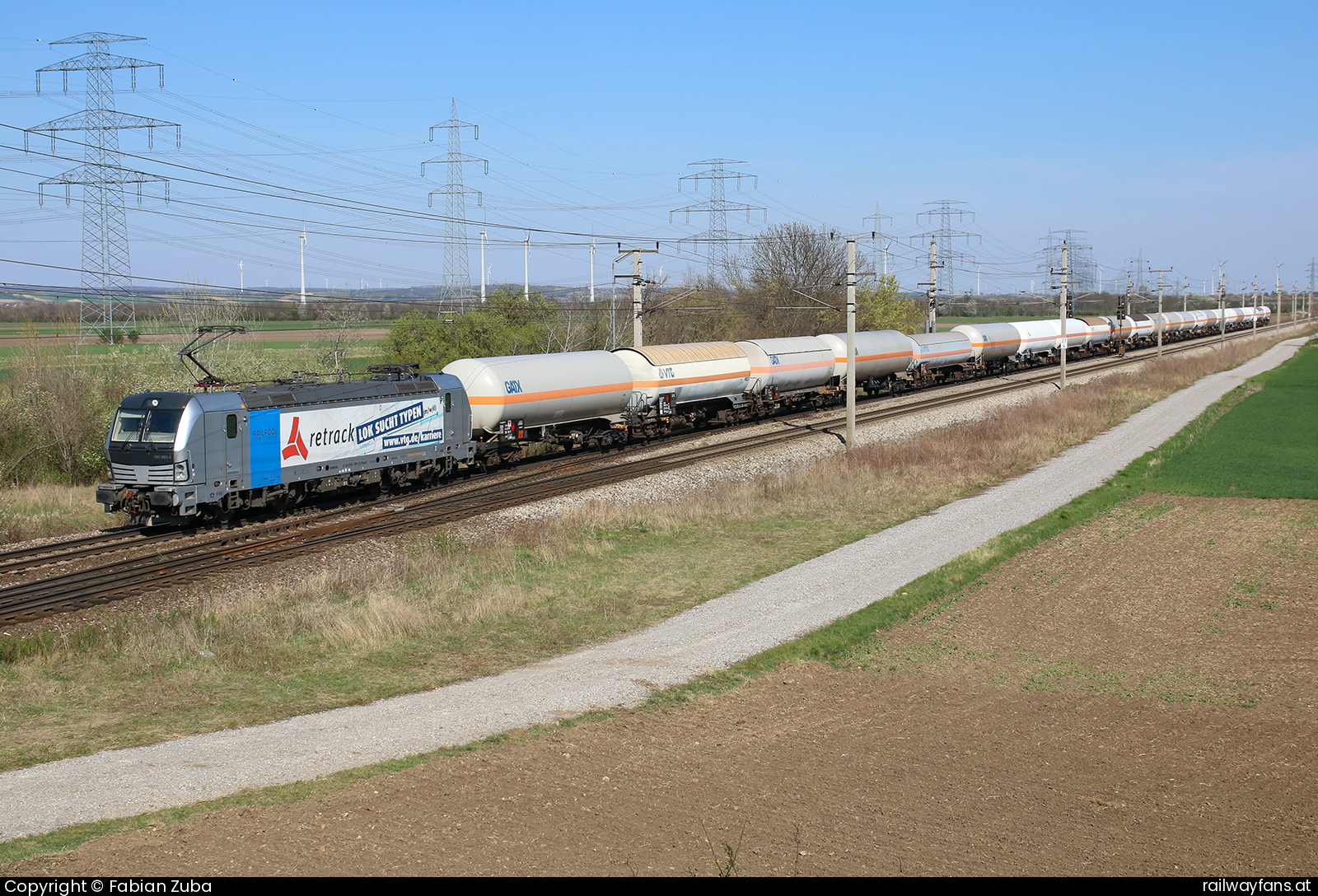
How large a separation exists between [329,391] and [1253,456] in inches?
1163

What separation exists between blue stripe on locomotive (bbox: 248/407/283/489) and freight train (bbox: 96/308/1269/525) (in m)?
0.03

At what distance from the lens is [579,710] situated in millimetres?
11688

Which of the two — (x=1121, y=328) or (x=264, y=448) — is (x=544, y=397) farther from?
(x=1121, y=328)

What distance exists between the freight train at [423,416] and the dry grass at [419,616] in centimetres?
498

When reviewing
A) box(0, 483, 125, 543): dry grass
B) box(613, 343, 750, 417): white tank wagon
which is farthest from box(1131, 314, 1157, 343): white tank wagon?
box(0, 483, 125, 543): dry grass

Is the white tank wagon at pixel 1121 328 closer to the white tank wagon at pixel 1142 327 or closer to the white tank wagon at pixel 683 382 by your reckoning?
the white tank wagon at pixel 1142 327

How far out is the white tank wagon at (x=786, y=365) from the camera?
141 ft

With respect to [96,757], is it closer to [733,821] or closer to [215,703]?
[215,703]

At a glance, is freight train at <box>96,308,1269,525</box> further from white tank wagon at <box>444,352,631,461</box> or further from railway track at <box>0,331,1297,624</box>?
railway track at <box>0,331,1297,624</box>

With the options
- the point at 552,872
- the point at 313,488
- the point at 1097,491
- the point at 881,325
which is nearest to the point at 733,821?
the point at 552,872

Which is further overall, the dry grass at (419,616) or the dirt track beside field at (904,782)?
the dry grass at (419,616)

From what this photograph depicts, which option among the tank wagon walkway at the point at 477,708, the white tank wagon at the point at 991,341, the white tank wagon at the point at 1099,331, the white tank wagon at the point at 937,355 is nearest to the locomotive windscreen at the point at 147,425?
the tank wagon walkway at the point at 477,708

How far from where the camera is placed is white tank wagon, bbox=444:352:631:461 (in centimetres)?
3112

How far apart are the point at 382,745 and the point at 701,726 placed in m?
3.40
